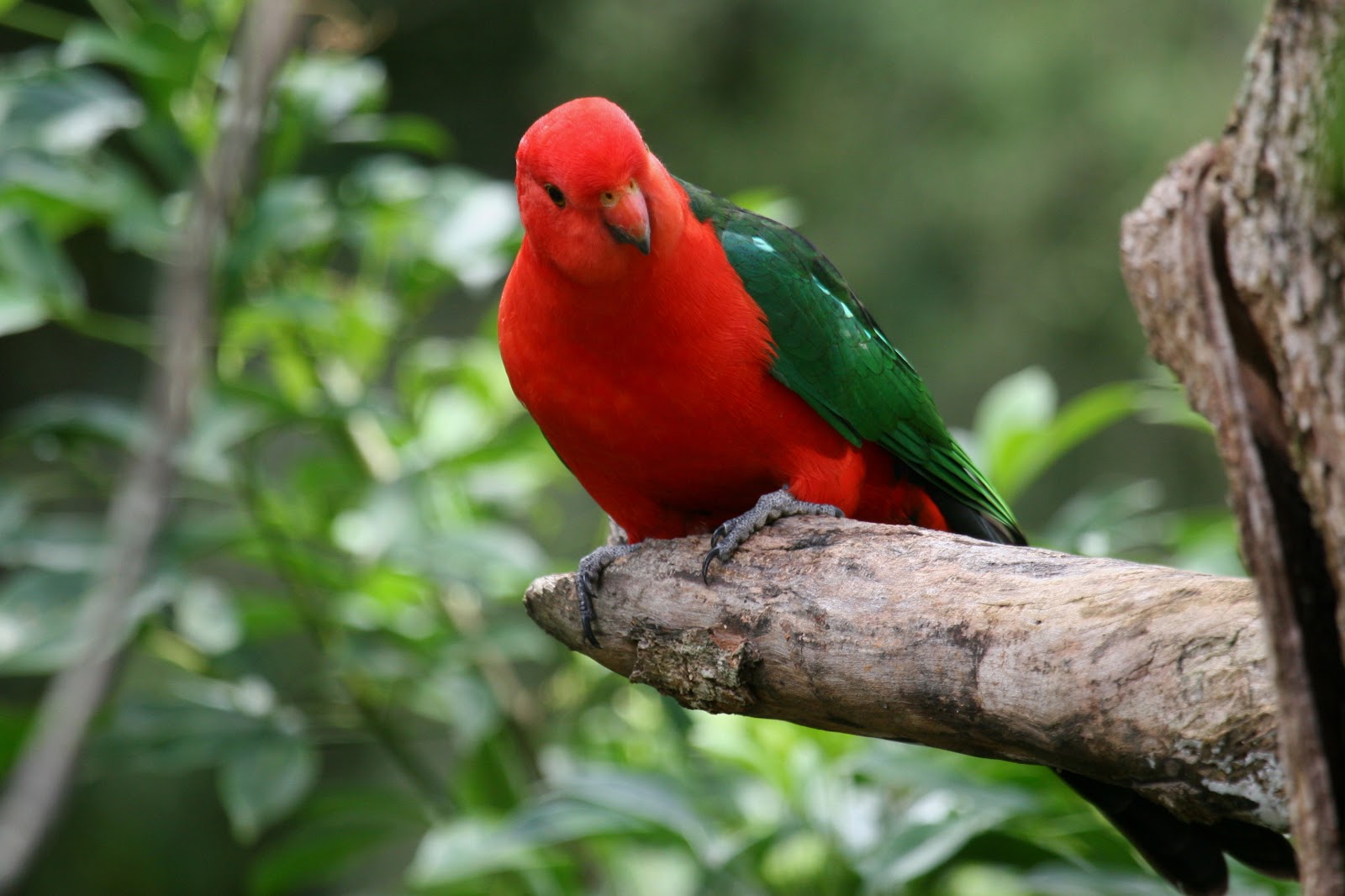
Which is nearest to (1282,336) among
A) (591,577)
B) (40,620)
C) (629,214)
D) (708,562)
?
(708,562)

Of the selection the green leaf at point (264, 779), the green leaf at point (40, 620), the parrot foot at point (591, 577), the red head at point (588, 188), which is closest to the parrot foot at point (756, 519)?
the parrot foot at point (591, 577)

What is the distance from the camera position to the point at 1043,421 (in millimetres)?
3135

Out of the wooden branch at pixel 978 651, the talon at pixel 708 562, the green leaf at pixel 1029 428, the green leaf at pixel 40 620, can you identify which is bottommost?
the wooden branch at pixel 978 651

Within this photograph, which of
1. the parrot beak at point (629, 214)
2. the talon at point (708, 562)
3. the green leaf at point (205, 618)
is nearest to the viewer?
the talon at point (708, 562)

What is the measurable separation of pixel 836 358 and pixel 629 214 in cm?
60

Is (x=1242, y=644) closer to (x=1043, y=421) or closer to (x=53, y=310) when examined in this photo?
(x=1043, y=421)

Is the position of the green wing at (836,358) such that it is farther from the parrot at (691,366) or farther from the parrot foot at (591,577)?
the parrot foot at (591,577)

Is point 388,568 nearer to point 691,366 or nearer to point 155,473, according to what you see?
point 155,473

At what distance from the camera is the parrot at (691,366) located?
7.39ft

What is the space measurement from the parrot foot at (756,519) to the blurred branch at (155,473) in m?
1.56

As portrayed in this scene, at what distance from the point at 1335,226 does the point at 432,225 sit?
2707 mm

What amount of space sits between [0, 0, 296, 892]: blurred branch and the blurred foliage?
7 cm

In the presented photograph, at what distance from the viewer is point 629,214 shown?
223 cm

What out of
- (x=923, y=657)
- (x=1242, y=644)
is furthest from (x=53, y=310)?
(x=1242, y=644)
